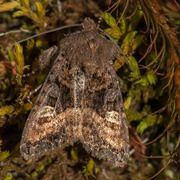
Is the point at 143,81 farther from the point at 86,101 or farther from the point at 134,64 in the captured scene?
the point at 86,101

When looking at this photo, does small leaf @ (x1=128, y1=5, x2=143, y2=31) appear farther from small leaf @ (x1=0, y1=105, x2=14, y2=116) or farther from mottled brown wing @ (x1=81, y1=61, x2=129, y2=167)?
small leaf @ (x1=0, y1=105, x2=14, y2=116)

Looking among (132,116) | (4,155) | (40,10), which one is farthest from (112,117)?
(40,10)

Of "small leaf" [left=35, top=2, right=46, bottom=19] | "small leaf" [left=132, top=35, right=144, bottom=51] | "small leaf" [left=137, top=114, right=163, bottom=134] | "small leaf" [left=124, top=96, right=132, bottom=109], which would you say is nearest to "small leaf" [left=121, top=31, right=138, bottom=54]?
"small leaf" [left=132, top=35, right=144, bottom=51]

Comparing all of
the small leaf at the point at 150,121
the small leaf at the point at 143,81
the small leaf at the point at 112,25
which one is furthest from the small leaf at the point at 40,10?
the small leaf at the point at 150,121

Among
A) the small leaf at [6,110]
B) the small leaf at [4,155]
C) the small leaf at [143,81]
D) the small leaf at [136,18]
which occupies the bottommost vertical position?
the small leaf at [4,155]

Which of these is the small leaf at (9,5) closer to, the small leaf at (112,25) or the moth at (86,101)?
the moth at (86,101)

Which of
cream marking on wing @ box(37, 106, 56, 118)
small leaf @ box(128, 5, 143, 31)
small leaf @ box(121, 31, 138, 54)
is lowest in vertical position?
cream marking on wing @ box(37, 106, 56, 118)

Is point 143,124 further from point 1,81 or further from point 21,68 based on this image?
point 1,81
